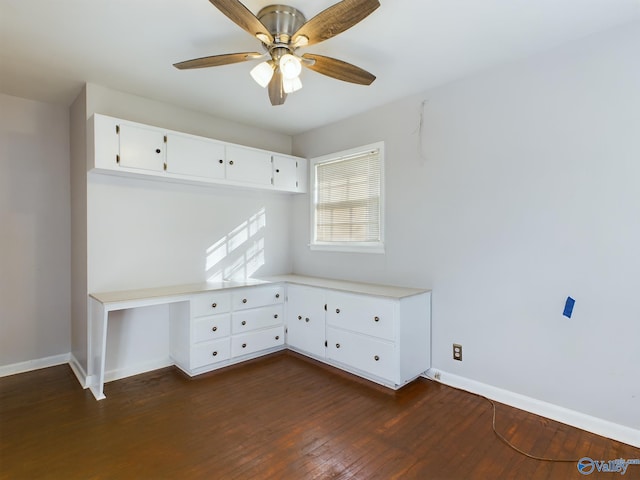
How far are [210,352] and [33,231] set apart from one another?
2.06 meters

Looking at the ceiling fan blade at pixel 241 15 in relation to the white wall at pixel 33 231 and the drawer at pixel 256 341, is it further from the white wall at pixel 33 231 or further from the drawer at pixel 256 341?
the white wall at pixel 33 231

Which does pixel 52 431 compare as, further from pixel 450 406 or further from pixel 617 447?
pixel 617 447

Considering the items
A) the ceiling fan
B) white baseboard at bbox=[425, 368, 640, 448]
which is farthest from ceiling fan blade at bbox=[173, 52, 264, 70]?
white baseboard at bbox=[425, 368, 640, 448]

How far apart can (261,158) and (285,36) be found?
1.86 metres

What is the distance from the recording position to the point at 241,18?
5.53 feet

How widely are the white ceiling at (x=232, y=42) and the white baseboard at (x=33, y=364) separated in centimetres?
248

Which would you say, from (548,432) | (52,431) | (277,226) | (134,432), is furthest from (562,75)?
(52,431)

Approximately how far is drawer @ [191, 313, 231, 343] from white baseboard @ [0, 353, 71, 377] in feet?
4.90

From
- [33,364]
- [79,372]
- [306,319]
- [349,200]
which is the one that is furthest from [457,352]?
[33,364]

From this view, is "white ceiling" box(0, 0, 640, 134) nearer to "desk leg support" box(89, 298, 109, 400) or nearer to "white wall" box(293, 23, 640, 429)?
"white wall" box(293, 23, 640, 429)

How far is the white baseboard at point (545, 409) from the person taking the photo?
6.91 ft

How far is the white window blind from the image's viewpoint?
3547 millimetres

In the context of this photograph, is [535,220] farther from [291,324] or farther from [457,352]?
[291,324]

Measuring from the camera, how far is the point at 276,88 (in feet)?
7.63
